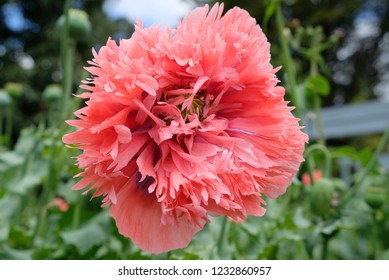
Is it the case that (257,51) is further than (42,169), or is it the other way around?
(42,169)

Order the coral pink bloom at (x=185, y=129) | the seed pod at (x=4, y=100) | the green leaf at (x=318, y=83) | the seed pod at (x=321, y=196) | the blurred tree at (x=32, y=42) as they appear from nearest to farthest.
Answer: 1. the coral pink bloom at (x=185, y=129)
2. the seed pod at (x=321, y=196)
3. the green leaf at (x=318, y=83)
4. the seed pod at (x=4, y=100)
5. the blurred tree at (x=32, y=42)

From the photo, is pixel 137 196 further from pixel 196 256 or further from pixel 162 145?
pixel 196 256

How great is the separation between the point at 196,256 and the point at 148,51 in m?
0.26

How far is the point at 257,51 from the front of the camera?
0.37 m

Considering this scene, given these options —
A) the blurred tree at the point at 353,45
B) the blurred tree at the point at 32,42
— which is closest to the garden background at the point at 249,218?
the blurred tree at the point at 32,42

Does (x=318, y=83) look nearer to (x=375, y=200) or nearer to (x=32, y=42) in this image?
(x=375, y=200)

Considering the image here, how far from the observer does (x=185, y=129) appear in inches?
13.7

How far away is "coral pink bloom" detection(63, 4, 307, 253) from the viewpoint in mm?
337

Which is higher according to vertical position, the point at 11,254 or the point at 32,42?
the point at 11,254

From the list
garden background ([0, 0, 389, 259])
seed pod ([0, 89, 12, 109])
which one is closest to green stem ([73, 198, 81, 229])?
garden background ([0, 0, 389, 259])

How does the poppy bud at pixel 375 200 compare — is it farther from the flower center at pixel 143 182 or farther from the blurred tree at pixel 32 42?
the blurred tree at pixel 32 42

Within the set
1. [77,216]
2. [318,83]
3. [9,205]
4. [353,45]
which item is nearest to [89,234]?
[77,216]

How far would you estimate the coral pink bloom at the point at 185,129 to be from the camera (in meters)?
0.34
